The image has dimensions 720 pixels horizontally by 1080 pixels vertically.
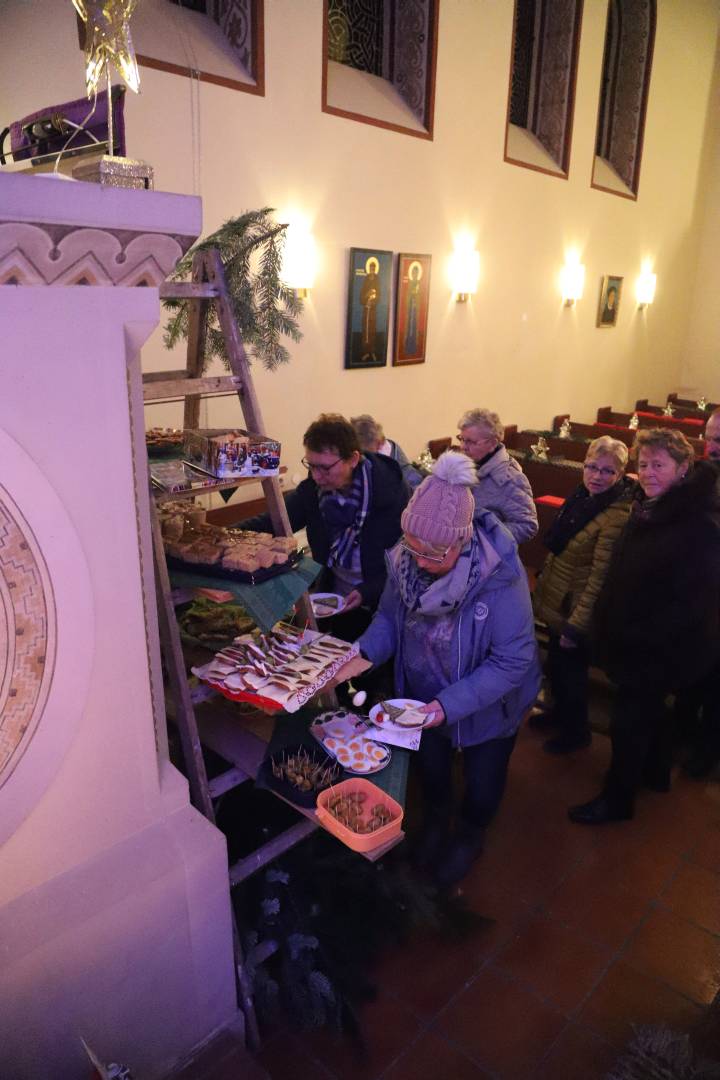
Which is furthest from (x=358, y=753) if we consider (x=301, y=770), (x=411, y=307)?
(x=411, y=307)

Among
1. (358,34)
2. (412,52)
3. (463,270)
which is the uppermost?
(358,34)

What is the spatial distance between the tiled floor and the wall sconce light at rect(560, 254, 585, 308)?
7.84 metres

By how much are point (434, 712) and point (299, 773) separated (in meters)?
0.54

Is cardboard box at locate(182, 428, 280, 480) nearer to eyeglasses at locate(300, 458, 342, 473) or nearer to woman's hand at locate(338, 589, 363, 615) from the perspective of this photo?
eyeglasses at locate(300, 458, 342, 473)

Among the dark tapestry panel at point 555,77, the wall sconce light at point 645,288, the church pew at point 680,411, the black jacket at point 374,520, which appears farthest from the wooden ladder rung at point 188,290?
the wall sconce light at point 645,288

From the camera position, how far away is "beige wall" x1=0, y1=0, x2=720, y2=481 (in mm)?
5168

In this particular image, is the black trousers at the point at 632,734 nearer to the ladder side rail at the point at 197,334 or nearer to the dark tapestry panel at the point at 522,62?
the ladder side rail at the point at 197,334

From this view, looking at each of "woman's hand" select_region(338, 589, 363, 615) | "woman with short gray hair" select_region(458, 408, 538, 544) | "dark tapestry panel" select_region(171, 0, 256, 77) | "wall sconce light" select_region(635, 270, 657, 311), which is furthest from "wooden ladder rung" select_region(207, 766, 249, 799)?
"wall sconce light" select_region(635, 270, 657, 311)

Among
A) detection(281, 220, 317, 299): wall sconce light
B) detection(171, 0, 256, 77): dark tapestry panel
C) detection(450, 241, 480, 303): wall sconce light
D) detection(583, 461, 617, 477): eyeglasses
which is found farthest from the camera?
detection(450, 241, 480, 303): wall sconce light

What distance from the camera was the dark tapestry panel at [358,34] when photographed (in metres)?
6.79

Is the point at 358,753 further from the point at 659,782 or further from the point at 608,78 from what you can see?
the point at 608,78

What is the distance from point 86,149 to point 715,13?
1331cm

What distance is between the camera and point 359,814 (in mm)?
2111

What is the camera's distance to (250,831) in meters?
2.87
